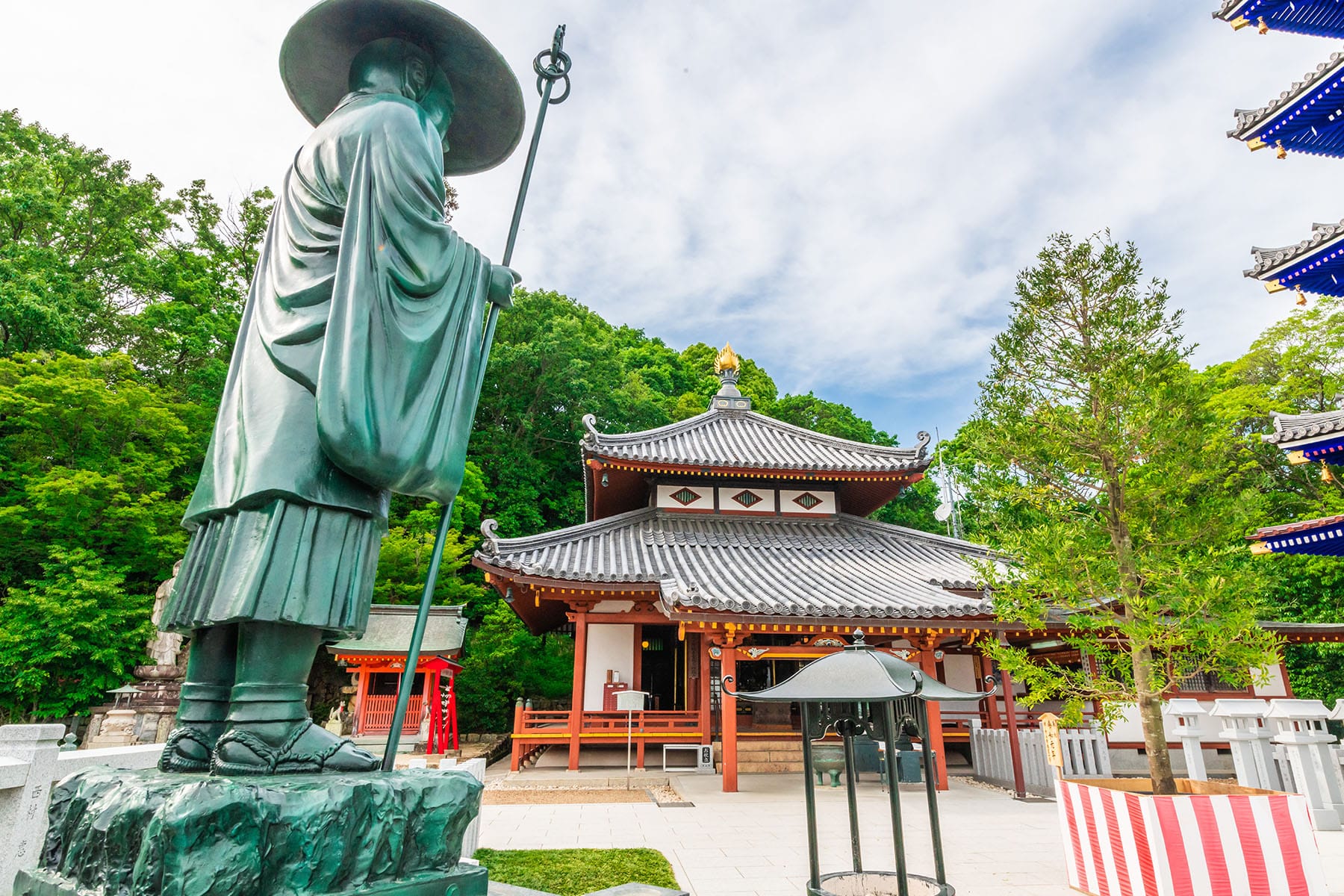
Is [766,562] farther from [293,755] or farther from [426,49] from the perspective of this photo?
[293,755]

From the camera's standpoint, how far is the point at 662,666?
1516 cm

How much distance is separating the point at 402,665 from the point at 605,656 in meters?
4.57

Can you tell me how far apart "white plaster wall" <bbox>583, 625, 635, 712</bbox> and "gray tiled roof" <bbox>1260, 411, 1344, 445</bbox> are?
9.55 m

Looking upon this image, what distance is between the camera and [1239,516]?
4902mm

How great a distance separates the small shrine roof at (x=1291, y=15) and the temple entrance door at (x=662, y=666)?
1339 cm

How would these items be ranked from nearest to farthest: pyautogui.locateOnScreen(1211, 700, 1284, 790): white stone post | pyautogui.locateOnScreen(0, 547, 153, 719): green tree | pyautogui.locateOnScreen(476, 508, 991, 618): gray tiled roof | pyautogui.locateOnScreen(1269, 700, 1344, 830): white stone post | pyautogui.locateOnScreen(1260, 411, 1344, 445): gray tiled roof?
pyautogui.locateOnScreen(1269, 700, 1344, 830): white stone post < pyautogui.locateOnScreen(1211, 700, 1284, 790): white stone post < pyautogui.locateOnScreen(1260, 411, 1344, 445): gray tiled roof < pyautogui.locateOnScreen(476, 508, 991, 618): gray tiled roof < pyautogui.locateOnScreen(0, 547, 153, 719): green tree

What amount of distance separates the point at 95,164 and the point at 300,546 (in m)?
25.8

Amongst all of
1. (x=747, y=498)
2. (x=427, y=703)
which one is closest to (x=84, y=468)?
(x=427, y=703)

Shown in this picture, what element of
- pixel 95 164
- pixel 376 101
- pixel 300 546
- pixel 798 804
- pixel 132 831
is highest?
pixel 95 164

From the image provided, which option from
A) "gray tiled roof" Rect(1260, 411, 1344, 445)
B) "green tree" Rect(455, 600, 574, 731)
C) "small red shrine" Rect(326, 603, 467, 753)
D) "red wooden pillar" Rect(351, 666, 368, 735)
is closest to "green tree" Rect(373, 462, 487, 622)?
"green tree" Rect(455, 600, 574, 731)

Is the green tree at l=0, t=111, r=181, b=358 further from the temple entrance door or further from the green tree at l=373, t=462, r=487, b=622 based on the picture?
the temple entrance door

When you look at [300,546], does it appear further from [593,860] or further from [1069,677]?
[1069,677]

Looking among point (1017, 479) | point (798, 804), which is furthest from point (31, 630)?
point (1017, 479)

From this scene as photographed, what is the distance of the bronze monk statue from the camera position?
5.16 ft
